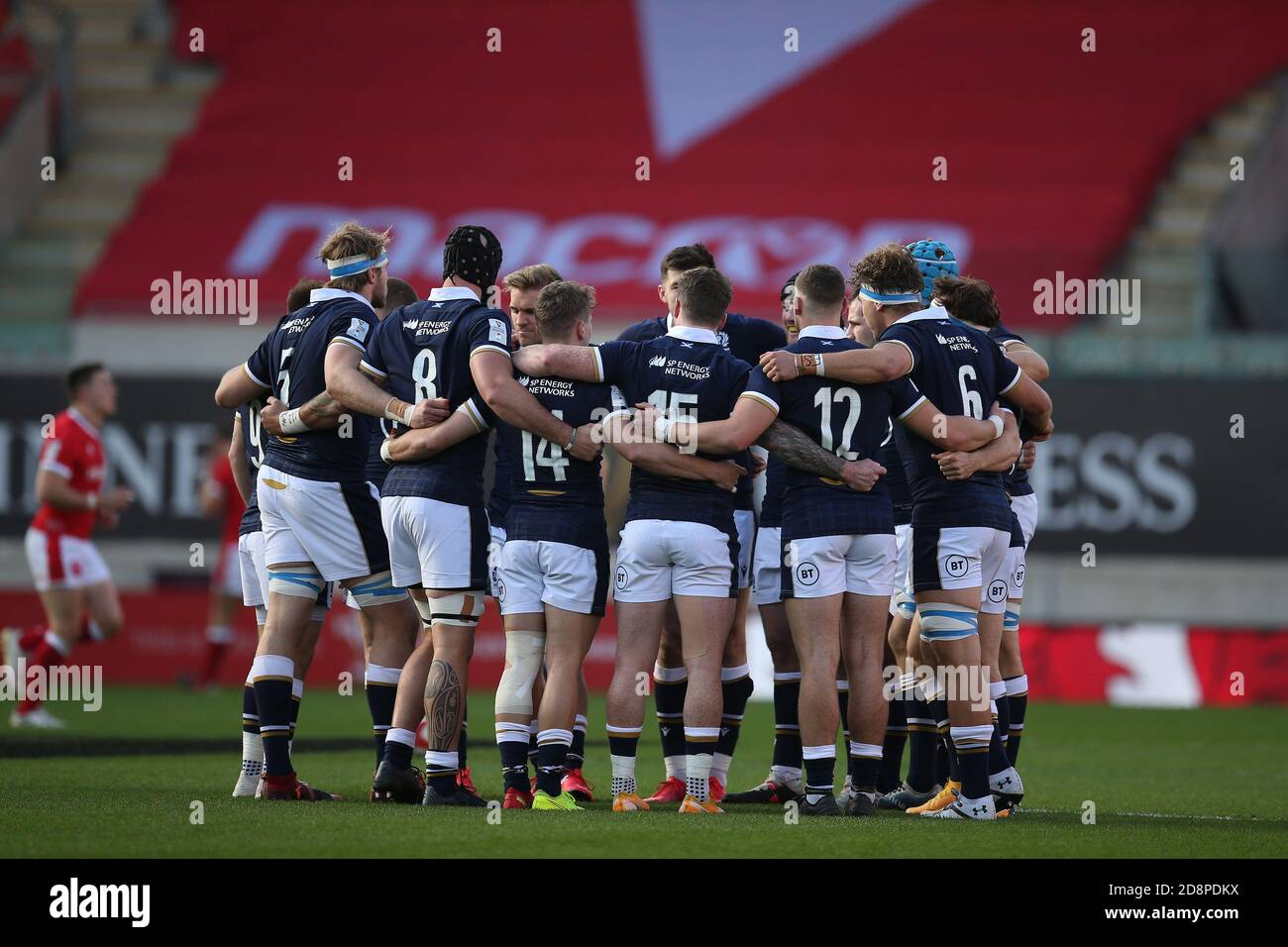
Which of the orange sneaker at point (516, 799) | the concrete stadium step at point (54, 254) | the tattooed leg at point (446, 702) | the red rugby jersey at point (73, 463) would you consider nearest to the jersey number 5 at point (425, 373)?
the tattooed leg at point (446, 702)

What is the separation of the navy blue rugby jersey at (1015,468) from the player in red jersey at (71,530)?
24.2 feet

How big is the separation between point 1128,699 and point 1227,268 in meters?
5.90

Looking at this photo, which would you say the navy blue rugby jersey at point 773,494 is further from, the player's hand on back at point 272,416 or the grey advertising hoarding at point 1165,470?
the grey advertising hoarding at point 1165,470

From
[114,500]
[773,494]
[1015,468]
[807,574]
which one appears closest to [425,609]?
[807,574]

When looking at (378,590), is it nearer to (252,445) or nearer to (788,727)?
(252,445)

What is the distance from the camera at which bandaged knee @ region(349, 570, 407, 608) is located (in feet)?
28.2

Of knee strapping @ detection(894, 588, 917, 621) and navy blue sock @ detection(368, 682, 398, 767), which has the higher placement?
knee strapping @ detection(894, 588, 917, 621)

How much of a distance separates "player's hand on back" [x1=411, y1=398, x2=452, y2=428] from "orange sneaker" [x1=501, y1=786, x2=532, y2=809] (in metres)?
1.73

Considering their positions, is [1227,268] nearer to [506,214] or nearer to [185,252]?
[506,214]

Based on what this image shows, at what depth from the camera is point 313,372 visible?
334 inches

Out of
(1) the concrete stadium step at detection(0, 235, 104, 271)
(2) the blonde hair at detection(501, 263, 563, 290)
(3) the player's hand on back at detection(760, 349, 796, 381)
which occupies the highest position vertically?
(1) the concrete stadium step at detection(0, 235, 104, 271)

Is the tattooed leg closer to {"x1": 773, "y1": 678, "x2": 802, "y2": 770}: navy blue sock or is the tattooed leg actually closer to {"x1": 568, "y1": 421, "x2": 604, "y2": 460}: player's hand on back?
{"x1": 568, "y1": 421, "x2": 604, "y2": 460}: player's hand on back
